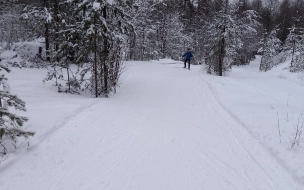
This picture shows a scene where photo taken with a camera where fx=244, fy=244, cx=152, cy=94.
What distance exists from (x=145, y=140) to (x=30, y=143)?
2.64m

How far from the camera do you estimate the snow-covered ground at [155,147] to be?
4328 mm

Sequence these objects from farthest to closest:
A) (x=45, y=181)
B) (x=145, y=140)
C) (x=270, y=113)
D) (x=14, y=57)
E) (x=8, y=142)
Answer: (x=14, y=57) → (x=270, y=113) → (x=145, y=140) → (x=8, y=142) → (x=45, y=181)

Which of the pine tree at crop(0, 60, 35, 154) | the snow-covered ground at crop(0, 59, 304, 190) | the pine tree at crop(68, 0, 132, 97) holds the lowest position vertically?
the snow-covered ground at crop(0, 59, 304, 190)

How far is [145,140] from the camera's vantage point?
616cm

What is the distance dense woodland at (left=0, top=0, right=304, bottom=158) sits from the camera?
32.2 feet

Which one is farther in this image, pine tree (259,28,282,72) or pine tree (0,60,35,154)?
pine tree (259,28,282,72)

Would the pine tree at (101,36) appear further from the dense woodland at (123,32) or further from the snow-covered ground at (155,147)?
the snow-covered ground at (155,147)

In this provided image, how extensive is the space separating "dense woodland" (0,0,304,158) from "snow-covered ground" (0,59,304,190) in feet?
3.07

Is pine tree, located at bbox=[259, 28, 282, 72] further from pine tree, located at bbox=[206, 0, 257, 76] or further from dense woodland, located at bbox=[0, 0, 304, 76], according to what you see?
pine tree, located at bbox=[206, 0, 257, 76]

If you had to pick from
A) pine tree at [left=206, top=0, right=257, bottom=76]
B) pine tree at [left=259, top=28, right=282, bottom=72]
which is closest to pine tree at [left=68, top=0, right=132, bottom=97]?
pine tree at [left=206, top=0, right=257, bottom=76]

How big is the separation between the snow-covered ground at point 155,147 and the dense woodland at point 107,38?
935 millimetres

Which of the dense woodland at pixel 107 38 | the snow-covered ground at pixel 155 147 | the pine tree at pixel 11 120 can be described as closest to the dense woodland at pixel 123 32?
the dense woodland at pixel 107 38

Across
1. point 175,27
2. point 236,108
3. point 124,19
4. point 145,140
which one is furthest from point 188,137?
point 175,27

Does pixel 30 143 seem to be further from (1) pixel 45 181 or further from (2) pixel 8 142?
(1) pixel 45 181
